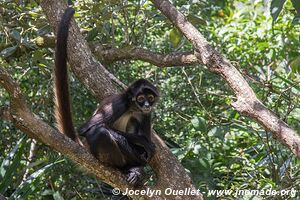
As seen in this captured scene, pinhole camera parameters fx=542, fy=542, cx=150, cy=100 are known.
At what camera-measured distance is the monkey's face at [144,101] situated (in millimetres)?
4853

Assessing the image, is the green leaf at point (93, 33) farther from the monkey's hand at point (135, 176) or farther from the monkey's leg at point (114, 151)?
the monkey's hand at point (135, 176)

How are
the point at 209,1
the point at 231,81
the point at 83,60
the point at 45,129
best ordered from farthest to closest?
the point at 209,1
the point at 83,60
the point at 231,81
the point at 45,129

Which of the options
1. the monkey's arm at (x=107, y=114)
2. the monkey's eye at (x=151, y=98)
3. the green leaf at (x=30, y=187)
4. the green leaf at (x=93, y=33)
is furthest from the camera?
the green leaf at (x=30, y=187)

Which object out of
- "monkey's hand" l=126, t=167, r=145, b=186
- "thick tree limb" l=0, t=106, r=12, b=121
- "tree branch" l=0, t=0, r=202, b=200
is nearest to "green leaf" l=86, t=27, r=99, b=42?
"tree branch" l=0, t=0, r=202, b=200

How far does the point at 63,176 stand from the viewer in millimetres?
5863

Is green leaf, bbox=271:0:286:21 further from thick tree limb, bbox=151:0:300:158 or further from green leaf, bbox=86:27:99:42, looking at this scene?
green leaf, bbox=86:27:99:42

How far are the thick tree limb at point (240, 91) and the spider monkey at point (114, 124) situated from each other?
859 millimetres

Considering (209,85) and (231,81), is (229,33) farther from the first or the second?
(231,81)

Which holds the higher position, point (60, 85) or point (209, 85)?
point (209, 85)

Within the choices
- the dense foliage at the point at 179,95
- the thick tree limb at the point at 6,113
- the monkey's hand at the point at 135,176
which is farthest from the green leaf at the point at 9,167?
the thick tree limb at the point at 6,113

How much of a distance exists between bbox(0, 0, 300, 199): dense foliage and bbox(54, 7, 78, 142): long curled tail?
761 millimetres

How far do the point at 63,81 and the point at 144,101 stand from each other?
3.64ft

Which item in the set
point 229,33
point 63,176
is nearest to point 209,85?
point 229,33

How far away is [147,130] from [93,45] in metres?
1.07
